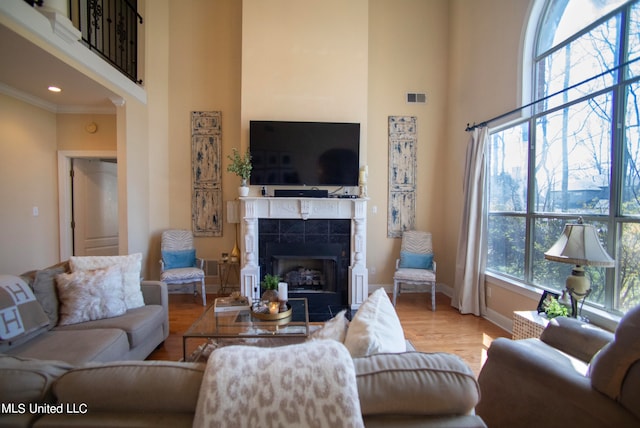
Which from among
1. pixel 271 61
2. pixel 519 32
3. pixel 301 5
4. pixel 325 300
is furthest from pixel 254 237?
pixel 519 32

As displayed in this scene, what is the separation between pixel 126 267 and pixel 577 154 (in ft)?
13.1

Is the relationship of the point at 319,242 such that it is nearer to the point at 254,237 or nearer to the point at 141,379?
the point at 254,237

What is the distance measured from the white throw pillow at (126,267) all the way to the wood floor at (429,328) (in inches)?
21.2

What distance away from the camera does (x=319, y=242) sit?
3963mm

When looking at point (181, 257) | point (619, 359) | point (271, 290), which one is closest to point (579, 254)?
point (619, 359)

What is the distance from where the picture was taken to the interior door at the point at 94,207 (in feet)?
14.5

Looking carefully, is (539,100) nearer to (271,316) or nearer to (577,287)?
(577,287)

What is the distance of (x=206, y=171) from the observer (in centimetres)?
436

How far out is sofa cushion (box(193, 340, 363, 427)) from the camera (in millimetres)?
794

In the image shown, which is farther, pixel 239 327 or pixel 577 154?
pixel 577 154

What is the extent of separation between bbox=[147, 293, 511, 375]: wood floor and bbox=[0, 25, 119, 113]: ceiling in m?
2.81

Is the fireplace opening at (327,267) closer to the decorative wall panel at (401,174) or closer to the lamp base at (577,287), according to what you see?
the decorative wall panel at (401,174)

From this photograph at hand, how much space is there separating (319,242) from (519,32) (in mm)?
3238

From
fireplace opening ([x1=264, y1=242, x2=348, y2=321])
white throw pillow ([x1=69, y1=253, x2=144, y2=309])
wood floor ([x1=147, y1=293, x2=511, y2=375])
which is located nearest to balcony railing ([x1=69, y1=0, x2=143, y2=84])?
white throw pillow ([x1=69, y1=253, x2=144, y2=309])
